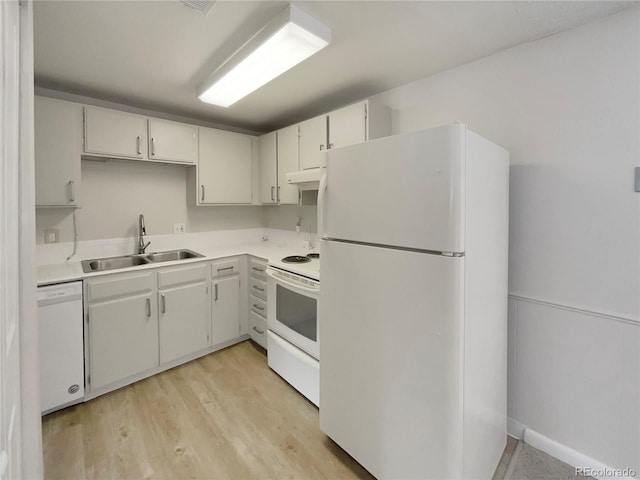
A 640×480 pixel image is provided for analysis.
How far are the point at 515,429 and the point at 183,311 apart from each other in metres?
2.61

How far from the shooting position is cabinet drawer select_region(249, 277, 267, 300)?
286 centimetres

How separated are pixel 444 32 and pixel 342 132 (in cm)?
98

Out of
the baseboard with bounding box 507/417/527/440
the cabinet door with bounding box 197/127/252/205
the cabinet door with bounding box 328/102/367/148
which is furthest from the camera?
the cabinet door with bounding box 197/127/252/205

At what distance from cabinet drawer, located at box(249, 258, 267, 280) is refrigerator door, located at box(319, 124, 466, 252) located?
4.55 feet

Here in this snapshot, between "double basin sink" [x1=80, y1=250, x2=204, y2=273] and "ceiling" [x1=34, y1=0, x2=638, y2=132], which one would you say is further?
"double basin sink" [x1=80, y1=250, x2=204, y2=273]

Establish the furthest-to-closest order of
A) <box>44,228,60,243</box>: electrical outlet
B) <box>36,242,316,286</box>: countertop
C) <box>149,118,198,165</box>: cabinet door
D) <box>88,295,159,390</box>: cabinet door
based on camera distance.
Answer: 1. <box>149,118,198,165</box>: cabinet door
2. <box>44,228,60,243</box>: electrical outlet
3. <box>88,295,159,390</box>: cabinet door
4. <box>36,242,316,286</box>: countertop

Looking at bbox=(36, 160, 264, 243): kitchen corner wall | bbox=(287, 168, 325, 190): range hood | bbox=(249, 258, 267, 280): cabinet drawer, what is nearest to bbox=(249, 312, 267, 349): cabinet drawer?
bbox=(249, 258, 267, 280): cabinet drawer

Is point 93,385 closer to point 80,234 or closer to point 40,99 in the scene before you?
point 80,234

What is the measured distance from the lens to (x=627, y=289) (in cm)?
150

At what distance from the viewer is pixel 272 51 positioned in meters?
1.71

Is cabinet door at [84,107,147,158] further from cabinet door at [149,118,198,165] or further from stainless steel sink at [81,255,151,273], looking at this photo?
stainless steel sink at [81,255,151,273]

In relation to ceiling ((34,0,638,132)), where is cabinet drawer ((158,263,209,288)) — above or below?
below

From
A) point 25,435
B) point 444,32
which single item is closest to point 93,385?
point 25,435

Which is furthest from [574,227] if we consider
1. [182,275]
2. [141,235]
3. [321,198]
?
[141,235]
